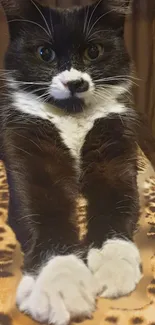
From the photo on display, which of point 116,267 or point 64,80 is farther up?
point 64,80

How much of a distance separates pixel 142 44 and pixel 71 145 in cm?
98

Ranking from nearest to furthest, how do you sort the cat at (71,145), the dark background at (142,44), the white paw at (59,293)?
the white paw at (59,293) → the cat at (71,145) → the dark background at (142,44)

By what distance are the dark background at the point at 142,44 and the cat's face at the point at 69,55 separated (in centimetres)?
69

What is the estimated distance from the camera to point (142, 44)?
2.08 metres

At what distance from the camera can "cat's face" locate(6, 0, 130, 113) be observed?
1220 mm

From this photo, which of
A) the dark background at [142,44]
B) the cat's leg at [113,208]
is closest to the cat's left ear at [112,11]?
the cat's leg at [113,208]

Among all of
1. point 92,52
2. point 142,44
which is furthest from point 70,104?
point 142,44

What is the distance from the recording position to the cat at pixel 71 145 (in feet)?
3.15

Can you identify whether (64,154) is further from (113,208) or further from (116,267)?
(116,267)

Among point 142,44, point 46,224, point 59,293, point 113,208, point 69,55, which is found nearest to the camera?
point 59,293

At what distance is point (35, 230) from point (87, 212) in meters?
0.17

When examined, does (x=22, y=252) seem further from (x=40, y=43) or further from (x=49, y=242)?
(x=40, y=43)

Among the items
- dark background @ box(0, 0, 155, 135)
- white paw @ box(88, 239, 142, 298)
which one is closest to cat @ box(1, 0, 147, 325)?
white paw @ box(88, 239, 142, 298)

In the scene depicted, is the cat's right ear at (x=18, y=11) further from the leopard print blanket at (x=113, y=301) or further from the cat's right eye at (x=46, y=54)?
the leopard print blanket at (x=113, y=301)
